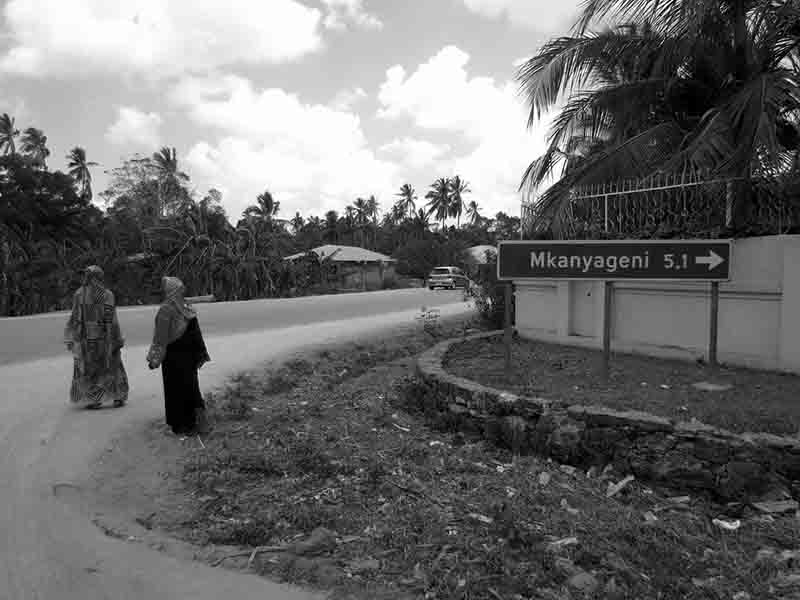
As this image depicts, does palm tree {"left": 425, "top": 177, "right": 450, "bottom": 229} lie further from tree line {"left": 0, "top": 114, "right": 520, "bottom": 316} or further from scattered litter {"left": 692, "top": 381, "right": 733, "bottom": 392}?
scattered litter {"left": 692, "top": 381, "right": 733, "bottom": 392}

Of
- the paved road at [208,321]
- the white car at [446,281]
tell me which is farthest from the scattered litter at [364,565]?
the white car at [446,281]

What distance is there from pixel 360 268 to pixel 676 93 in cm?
3884

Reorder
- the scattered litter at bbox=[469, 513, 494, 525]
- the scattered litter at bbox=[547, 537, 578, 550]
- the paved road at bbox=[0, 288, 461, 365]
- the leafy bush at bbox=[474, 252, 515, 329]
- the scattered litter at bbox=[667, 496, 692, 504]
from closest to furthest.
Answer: the scattered litter at bbox=[547, 537, 578, 550] → the scattered litter at bbox=[469, 513, 494, 525] → the scattered litter at bbox=[667, 496, 692, 504] → the leafy bush at bbox=[474, 252, 515, 329] → the paved road at bbox=[0, 288, 461, 365]

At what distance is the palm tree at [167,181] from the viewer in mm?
43844

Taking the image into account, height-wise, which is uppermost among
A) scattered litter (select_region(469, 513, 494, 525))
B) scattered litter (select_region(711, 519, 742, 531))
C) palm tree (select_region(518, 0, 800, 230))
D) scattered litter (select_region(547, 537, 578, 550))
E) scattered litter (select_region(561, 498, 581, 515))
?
palm tree (select_region(518, 0, 800, 230))

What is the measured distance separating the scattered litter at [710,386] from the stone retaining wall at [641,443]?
4.11ft

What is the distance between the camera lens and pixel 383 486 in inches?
166

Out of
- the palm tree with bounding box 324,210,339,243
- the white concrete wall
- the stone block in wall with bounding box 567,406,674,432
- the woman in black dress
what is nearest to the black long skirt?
the woman in black dress

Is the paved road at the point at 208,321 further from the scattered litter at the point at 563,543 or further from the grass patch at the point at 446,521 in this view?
the scattered litter at the point at 563,543

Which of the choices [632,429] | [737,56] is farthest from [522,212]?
[632,429]

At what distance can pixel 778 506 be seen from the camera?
13.6ft

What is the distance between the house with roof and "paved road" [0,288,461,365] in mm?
19994

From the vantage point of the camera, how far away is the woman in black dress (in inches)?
220

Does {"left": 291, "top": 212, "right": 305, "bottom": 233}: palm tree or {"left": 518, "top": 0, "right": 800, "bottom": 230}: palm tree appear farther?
{"left": 291, "top": 212, "right": 305, "bottom": 233}: palm tree
